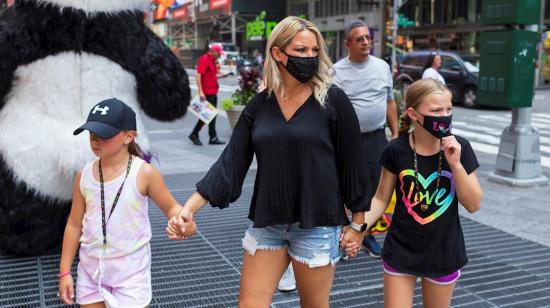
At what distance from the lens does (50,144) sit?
386 centimetres

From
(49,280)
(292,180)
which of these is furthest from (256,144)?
(49,280)

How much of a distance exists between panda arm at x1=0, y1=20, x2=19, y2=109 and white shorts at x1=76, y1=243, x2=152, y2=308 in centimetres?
192

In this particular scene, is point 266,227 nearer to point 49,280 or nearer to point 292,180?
point 292,180

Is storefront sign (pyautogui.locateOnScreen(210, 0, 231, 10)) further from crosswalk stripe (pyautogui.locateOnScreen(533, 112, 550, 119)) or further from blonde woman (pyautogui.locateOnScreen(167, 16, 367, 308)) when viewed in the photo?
blonde woman (pyautogui.locateOnScreen(167, 16, 367, 308))

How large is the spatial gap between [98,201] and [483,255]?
3254 mm

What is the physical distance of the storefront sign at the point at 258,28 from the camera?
156ft

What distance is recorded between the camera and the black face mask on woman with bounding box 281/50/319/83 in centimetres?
252

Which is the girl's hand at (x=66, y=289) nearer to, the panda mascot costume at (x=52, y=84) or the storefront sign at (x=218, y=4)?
the panda mascot costume at (x=52, y=84)

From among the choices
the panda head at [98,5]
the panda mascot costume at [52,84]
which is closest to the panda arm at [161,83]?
the panda mascot costume at [52,84]

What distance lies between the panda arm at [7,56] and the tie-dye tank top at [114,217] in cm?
178

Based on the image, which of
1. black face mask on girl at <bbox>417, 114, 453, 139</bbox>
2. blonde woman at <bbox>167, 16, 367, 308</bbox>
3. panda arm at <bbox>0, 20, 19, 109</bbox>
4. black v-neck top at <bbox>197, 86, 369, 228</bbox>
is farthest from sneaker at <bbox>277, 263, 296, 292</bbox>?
panda arm at <bbox>0, 20, 19, 109</bbox>

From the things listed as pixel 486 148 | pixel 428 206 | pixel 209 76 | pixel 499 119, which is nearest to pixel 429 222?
pixel 428 206

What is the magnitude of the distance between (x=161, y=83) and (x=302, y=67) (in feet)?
6.33

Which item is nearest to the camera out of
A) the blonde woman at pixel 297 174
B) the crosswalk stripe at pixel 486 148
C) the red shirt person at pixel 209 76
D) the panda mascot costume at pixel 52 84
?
the blonde woman at pixel 297 174
